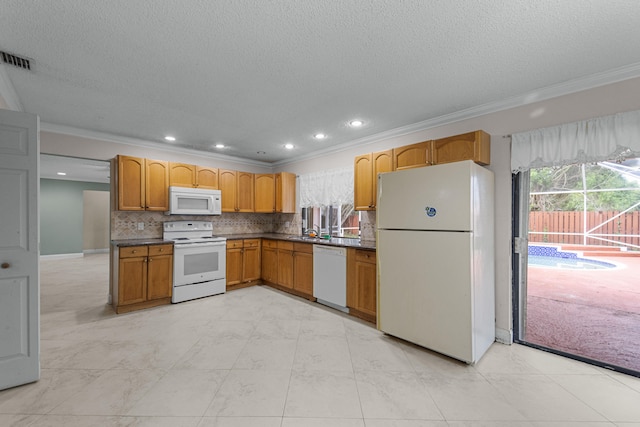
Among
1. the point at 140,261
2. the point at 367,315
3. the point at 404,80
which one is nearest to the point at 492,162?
the point at 404,80

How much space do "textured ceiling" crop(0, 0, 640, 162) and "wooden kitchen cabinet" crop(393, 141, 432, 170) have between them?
389mm

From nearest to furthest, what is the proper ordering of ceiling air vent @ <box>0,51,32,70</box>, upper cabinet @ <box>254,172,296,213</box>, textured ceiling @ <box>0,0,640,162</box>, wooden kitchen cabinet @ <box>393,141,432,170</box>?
textured ceiling @ <box>0,0,640,162</box>
ceiling air vent @ <box>0,51,32,70</box>
wooden kitchen cabinet @ <box>393,141,432,170</box>
upper cabinet @ <box>254,172,296,213</box>

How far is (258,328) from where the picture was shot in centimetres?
306

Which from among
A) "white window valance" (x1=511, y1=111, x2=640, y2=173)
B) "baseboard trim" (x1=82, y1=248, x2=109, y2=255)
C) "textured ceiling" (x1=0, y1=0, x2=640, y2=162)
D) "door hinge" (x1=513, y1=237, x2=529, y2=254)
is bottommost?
"baseboard trim" (x1=82, y1=248, x2=109, y2=255)

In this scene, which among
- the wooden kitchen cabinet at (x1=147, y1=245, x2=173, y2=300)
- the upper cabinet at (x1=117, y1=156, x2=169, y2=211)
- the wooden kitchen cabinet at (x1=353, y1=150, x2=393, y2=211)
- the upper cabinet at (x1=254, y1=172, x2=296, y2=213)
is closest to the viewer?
the wooden kitchen cabinet at (x1=353, y1=150, x2=393, y2=211)

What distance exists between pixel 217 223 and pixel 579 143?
511 centimetres

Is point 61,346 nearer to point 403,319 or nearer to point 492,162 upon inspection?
point 403,319

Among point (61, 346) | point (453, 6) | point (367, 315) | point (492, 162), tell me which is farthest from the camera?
point (367, 315)

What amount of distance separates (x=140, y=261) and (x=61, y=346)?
3.94ft

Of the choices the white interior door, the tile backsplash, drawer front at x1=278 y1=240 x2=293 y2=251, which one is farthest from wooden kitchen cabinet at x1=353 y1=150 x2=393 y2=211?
the white interior door

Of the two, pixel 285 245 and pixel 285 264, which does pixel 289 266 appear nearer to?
pixel 285 264

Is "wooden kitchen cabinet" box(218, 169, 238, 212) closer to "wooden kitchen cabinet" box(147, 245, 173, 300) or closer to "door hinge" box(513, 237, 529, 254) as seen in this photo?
"wooden kitchen cabinet" box(147, 245, 173, 300)

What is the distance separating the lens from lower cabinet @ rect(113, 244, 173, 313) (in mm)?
3469

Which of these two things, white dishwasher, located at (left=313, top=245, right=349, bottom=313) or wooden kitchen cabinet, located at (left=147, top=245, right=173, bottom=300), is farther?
wooden kitchen cabinet, located at (left=147, top=245, right=173, bottom=300)
